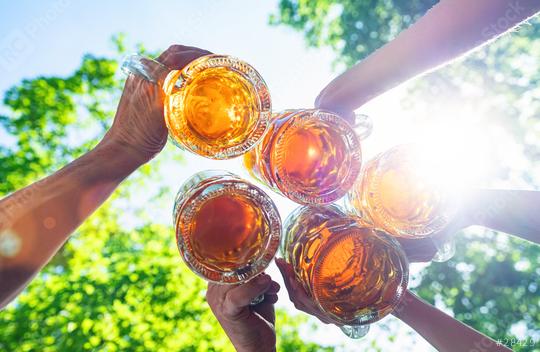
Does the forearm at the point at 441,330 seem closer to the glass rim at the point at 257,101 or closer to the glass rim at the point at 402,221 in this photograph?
the glass rim at the point at 402,221

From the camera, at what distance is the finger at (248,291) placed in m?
0.87

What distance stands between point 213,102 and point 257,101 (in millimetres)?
95

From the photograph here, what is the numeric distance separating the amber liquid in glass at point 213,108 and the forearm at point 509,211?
2.62 feet

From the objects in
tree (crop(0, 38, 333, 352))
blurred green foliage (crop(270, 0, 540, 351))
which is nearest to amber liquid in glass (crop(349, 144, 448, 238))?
tree (crop(0, 38, 333, 352))

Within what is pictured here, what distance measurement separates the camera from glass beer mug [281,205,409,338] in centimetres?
79

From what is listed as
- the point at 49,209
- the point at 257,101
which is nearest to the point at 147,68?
the point at 257,101

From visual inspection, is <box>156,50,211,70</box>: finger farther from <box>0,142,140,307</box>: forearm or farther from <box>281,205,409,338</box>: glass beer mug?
<box>281,205,409,338</box>: glass beer mug

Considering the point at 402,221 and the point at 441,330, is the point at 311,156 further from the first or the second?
the point at 441,330

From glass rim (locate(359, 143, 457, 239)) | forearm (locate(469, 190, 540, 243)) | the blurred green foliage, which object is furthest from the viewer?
the blurred green foliage

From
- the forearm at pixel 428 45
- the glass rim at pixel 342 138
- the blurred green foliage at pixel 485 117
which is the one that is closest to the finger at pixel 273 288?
the glass rim at pixel 342 138

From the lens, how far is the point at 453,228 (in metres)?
1.17

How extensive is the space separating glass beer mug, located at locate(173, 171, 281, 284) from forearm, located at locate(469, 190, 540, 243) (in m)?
0.72

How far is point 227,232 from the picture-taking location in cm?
80

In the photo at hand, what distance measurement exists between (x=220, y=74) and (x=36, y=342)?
20.6 feet
